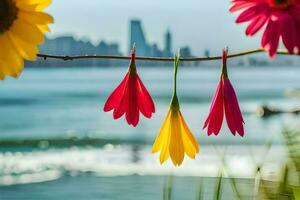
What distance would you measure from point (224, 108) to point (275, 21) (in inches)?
2.8

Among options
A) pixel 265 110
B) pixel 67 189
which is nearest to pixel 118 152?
pixel 67 189

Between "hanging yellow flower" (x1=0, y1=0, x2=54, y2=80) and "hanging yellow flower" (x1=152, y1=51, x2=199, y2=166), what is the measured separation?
7cm

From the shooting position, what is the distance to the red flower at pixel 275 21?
0.82ft

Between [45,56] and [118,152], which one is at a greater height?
[45,56]

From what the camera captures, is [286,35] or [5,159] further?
[5,159]

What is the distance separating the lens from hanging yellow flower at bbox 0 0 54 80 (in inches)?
10.1

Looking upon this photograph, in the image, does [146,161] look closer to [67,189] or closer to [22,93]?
[67,189]

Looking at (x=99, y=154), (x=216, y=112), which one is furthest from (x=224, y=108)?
(x=99, y=154)

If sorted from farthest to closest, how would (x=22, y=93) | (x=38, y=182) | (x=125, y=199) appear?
(x=22, y=93) → (x=38, y=182) → (x=125, y=199)

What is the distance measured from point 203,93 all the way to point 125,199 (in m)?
18.4

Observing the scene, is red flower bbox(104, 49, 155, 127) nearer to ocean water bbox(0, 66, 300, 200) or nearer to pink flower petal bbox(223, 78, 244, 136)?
pink flower petal bbox(223, 78, 244, 136)

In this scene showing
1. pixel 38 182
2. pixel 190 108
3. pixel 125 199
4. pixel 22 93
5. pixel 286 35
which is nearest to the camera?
pixel 286 35

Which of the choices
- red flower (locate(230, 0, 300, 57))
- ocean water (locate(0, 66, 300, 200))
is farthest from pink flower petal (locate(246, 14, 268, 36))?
ocean water (locate(0, 66, 300, 200))

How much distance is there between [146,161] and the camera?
39.7 feet
